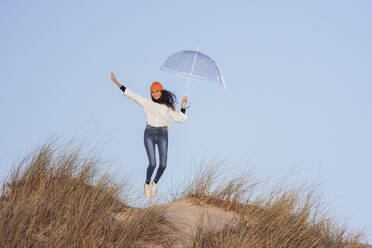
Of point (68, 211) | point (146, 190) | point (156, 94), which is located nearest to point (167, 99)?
point (156, 94)

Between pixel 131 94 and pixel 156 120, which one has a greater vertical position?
pixel 131 94

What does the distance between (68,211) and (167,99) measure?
356 centimetres

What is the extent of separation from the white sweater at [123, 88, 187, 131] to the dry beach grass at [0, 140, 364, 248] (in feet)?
3.77

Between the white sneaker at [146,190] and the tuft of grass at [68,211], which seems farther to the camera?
the white sneaker at [146,190]

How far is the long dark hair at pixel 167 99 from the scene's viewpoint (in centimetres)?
878

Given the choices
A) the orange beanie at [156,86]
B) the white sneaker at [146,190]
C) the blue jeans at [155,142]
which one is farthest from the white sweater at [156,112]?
the white sneaker at [146,190]

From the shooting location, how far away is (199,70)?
29.1 feet

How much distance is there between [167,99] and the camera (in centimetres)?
886

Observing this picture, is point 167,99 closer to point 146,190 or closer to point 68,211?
point 146,190

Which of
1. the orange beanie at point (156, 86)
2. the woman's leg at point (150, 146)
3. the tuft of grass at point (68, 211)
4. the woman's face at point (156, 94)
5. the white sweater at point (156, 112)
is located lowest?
the tuft of grass at point (68, 211)

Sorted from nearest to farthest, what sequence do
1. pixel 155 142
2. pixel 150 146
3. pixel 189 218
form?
pixel 189 218 → pixel 150 146 → pixel 155 142

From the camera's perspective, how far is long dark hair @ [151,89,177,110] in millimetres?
8781

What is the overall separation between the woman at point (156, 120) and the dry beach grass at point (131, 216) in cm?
72

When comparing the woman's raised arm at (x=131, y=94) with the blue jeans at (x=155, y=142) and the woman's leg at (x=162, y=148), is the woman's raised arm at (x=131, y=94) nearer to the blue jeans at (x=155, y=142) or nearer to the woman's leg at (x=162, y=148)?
the blue jeans at (x=155, y=142)
